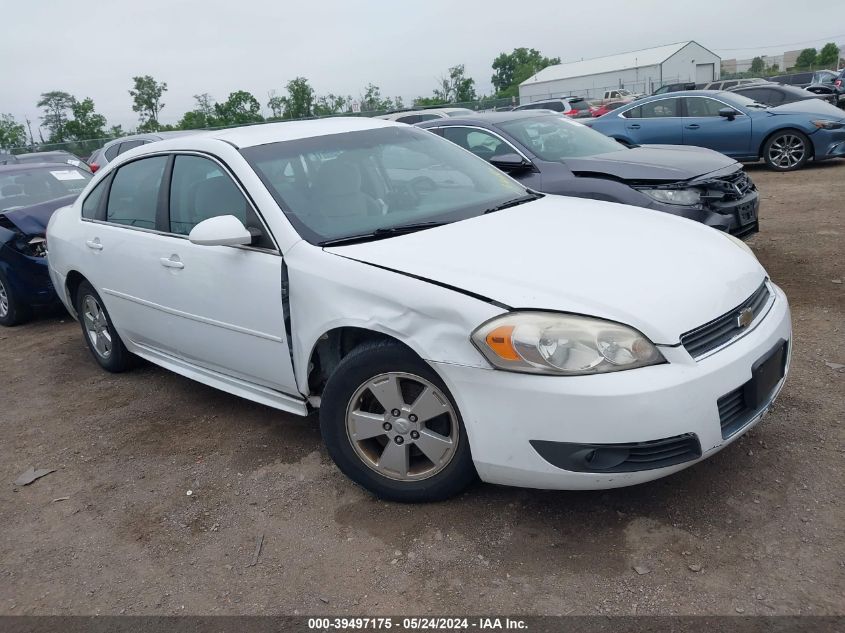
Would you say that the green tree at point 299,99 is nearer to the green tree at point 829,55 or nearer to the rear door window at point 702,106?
the rear door window at point 702,106

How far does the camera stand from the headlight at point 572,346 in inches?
98.6

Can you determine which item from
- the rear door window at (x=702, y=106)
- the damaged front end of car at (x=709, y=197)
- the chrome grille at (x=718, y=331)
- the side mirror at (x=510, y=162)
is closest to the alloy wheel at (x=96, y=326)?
the side mirror at (x=510, y=162)

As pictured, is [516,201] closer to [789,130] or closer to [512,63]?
[789,130]

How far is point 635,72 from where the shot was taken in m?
67.8

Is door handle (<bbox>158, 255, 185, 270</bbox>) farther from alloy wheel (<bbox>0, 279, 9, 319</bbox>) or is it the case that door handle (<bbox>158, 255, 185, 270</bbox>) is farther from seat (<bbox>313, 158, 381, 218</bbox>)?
alloy wheel (<bbox>0, 279, 9, 319</bbox>)

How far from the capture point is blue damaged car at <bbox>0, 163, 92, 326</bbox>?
6.53 m

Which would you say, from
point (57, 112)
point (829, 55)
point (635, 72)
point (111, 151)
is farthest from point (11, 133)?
point (829, 55)

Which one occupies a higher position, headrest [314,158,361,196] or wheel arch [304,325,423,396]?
headrest [314,158,361,196]

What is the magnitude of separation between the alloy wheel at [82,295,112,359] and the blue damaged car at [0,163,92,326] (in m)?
1.77

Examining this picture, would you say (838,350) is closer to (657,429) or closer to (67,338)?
(657,429)

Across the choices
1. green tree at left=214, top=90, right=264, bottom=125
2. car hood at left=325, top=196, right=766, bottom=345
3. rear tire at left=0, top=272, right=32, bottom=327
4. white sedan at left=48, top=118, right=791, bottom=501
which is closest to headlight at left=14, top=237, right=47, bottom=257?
rear tire at left=0, top=272, right=32, bottom=327

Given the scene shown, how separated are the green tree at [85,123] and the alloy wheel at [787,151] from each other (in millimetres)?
35112

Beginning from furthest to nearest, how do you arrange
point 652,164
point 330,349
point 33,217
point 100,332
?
point 33,217 < point 652,164 < point 100,332 < point 330,349

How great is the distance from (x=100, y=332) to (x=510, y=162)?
11.7ft
